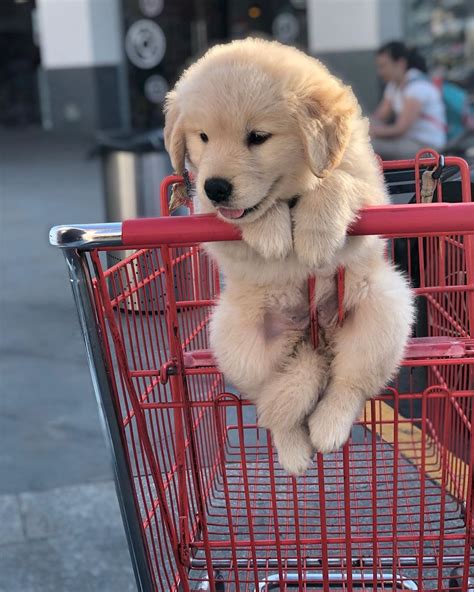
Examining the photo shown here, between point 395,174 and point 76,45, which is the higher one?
point 76,45

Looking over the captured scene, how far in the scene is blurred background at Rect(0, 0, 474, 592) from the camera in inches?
148

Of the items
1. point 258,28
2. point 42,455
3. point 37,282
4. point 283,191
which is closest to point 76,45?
point 258,28

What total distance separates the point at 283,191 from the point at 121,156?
490cm

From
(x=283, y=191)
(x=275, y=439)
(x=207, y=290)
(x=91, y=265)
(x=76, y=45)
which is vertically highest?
(x=76, y=45)

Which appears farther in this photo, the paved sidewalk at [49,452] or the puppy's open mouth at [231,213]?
the paved sidewalk at [49,452]

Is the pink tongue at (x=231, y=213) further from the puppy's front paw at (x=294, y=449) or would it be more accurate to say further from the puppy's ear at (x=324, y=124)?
the puppy's front paw at (x=294, y=449)

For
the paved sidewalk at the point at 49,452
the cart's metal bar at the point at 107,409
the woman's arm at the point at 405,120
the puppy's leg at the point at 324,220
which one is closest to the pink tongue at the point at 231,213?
the puppy's leg at the point at 324,220

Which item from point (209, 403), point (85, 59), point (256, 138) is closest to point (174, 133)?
point (256, 138)

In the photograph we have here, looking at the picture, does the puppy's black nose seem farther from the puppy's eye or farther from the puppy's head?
the puppy's eye

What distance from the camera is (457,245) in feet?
8.36

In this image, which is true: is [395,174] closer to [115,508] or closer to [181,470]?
[181,470]

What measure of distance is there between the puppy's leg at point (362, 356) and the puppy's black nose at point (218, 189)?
17.6 inches

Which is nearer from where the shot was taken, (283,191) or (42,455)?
(283,191)

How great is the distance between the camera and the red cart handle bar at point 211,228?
184cm
